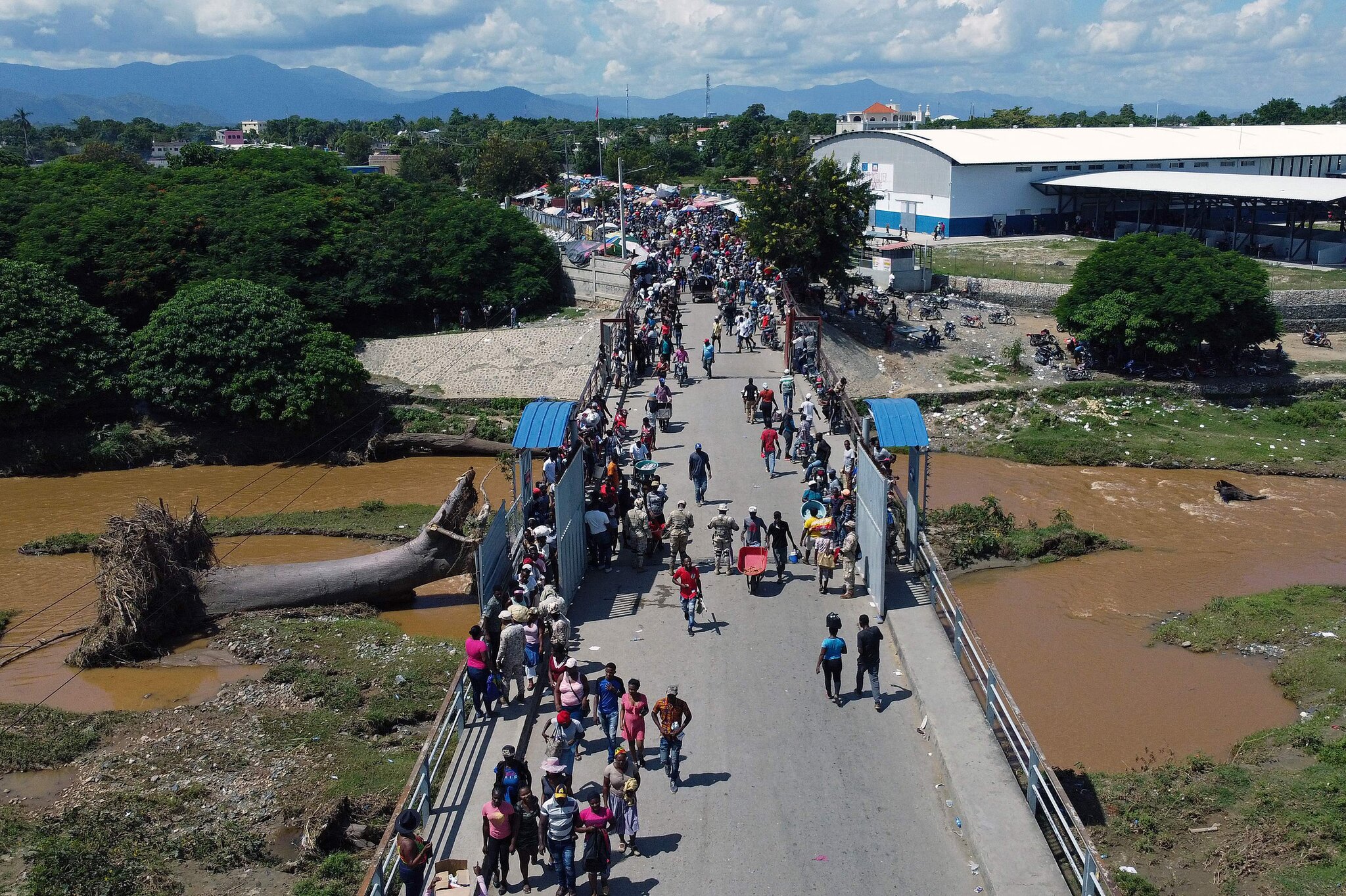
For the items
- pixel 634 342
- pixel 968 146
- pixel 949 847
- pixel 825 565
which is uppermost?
pixel 968 146

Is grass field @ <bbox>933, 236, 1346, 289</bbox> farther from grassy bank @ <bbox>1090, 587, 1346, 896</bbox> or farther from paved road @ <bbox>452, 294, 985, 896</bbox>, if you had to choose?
paved road @ <bbox>452, 294, 985, 896</bbox>

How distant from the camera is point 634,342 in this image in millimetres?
25578

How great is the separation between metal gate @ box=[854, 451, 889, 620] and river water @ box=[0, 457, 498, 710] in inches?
325

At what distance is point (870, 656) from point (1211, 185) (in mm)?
49063

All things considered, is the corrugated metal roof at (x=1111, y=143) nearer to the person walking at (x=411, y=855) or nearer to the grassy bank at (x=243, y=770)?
the grassy bank at (x=243, y=770)

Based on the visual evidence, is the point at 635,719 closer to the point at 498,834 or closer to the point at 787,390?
the point at 498,834

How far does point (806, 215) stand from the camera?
114 feet

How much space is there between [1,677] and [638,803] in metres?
13.9

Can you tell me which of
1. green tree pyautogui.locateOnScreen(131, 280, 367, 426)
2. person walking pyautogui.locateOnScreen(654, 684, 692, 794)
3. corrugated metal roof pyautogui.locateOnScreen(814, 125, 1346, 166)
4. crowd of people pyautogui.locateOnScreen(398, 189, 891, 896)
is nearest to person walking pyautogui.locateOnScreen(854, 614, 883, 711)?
crowd of people pyautogui.locateOnScreen(398, 189, 891, 896)

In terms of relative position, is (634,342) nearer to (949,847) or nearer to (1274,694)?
(1274,694)

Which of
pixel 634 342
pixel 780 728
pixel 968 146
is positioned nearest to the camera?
pixel 780 728

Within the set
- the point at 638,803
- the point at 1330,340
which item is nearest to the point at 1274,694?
the point at 638,803

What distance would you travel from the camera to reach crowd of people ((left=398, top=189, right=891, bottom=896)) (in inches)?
355

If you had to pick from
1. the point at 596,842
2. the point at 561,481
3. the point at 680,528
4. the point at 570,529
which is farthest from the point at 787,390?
the point at 596,842
